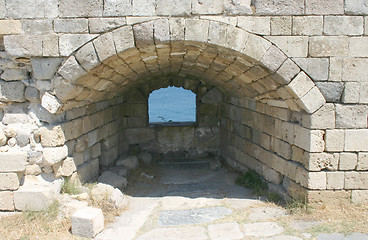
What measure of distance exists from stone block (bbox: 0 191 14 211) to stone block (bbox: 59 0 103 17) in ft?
9.08

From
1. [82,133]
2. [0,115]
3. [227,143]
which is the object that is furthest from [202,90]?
[0,115]

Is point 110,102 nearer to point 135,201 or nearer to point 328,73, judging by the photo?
point 135,201

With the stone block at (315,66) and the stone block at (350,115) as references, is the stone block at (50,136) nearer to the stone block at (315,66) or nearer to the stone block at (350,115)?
the stone block at (315,66)

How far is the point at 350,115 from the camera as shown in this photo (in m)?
4.60

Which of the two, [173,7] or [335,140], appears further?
[335,140]

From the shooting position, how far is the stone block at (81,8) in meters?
4.32

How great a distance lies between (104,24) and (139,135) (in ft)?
15.1

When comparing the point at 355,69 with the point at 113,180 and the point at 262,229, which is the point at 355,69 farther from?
the point at 113,180

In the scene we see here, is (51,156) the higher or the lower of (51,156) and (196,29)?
the lower

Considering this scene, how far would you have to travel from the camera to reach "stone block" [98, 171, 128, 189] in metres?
5.88

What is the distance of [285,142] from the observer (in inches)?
Answer: 208

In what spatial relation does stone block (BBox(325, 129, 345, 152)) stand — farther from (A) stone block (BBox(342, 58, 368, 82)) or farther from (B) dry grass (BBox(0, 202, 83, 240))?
(B) dry grass (BBox(0, 202, 83, 240))

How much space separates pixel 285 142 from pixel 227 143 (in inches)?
111

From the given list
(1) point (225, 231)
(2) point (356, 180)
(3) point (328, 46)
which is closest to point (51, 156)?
(1) point (225, 231)
